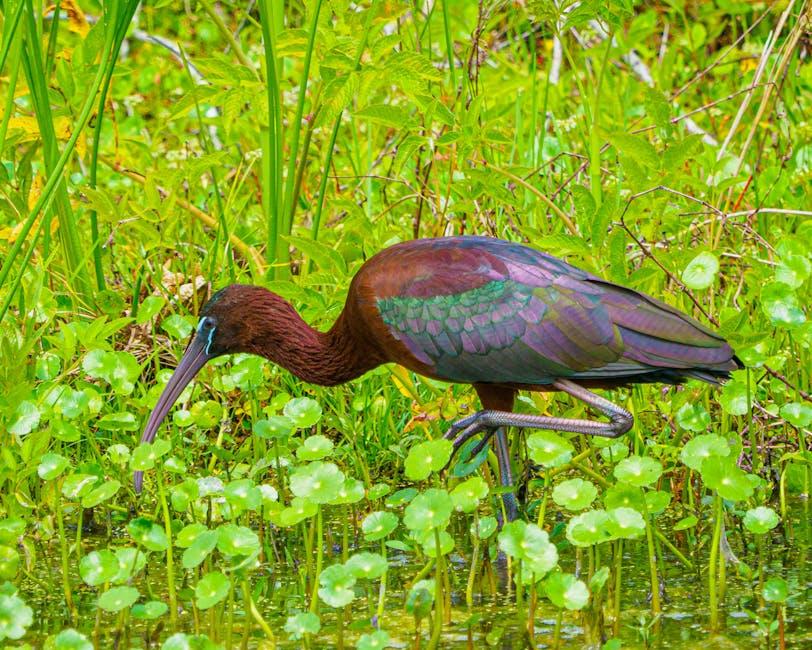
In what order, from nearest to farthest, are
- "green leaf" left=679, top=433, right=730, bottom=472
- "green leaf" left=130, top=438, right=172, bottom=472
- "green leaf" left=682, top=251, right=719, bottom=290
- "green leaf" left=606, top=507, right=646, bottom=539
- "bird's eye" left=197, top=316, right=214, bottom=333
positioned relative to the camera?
"green leaf" left=606, top=507, right=646, bottom=539 → "green leaf" left=679, top=433, right=730, bottom=472 → "green leaf" left=130, top=438, right=172, bottom=472 → "green leaf" left=682, top=251, right=719, bottom=290 → "bird's eye" left=197, top=316, right=214, bottom=333

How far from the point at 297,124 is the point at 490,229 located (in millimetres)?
816

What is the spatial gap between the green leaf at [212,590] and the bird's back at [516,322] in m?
1.20

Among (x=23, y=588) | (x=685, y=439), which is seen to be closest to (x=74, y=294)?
(x=23, y=588)

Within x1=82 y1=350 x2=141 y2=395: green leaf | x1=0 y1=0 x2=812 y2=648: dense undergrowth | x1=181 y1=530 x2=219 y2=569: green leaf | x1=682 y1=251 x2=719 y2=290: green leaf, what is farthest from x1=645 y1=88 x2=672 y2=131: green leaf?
x1=181 y1=530 x2=219 y2=569: green leaf

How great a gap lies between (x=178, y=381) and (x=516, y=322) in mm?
1134

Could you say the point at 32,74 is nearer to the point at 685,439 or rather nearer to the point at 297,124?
the point at 297,124

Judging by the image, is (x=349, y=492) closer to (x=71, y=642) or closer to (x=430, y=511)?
(x=430, y=511)

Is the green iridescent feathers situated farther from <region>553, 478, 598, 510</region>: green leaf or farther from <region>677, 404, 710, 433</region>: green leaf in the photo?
<region>553, 478, 598, 510</region>: green leaf

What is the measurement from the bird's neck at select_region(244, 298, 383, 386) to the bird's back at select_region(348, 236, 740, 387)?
104mm

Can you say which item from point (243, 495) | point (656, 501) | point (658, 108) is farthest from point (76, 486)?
point (658, 108)

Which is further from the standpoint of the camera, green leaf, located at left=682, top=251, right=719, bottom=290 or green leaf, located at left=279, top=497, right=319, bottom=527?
green leaf, located at left=682, top=251, right=719, bottom=290

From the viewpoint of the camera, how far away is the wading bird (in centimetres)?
392

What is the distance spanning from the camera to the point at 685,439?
4551 mm

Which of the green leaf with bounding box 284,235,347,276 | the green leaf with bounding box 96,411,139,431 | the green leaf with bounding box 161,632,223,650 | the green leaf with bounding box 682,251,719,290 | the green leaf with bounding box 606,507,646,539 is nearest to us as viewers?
the green leaf with bounding box 161,632,223,650
